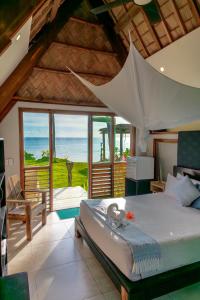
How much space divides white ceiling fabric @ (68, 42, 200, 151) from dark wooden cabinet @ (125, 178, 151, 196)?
1.84 m

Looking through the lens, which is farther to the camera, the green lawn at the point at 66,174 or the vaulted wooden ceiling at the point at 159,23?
the green lawn at the point at 66,174

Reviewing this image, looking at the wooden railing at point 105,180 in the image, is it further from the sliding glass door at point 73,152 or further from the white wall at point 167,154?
the white wall at point 167,154

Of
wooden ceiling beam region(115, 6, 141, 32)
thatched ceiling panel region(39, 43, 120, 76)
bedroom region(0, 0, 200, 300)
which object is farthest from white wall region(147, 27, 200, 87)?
thatched ceiling panel region(39, 43, 120, 76)

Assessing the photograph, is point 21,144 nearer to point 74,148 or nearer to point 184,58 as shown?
point 74,148

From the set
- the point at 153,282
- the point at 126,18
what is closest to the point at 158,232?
the point at 153,282

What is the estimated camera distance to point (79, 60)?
4.64 metres

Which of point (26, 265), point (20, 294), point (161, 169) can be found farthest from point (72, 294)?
point (161, 169)

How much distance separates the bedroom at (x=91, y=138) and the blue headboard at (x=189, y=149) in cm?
3

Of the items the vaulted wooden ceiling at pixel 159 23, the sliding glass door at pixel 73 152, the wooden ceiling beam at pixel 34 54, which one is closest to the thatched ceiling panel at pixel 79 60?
the wooden ceiling beam at pixel 34 54

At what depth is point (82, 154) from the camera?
5238mm

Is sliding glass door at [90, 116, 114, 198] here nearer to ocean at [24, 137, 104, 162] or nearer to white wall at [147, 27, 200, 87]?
ocean at [24, 137, 104, 162]

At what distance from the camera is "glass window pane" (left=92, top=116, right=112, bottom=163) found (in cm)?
524

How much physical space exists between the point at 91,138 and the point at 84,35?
2347 millimetres

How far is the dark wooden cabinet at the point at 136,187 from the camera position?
4980 millimetres
